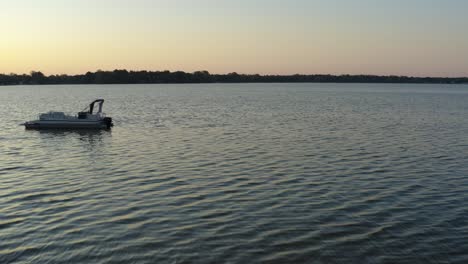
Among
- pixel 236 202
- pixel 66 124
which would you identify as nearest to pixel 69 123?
pixel 66 124

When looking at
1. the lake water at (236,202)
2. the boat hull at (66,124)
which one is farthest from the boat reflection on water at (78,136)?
the lake water at (236,202)

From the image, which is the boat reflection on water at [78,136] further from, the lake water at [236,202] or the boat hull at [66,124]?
the lake water at [236,202]

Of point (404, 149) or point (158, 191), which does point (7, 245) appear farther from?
point (404, 149)

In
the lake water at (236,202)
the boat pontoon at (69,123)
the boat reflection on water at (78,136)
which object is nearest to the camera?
the lake water at (236,202)

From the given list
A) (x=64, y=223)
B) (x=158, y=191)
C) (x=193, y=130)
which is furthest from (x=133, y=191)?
(x=193, y=130)

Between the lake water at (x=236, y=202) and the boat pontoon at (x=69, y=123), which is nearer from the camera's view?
the lake water at (x=236, y=202)

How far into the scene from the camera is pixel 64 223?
54.2 feet

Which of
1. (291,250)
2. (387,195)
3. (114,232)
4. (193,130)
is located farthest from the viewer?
(193,130)

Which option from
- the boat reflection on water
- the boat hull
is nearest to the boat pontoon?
the boat hull

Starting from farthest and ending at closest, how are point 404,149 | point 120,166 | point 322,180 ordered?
point 404,149, point 120,166, point 322,180

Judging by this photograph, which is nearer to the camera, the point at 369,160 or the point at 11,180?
the point at 11,180

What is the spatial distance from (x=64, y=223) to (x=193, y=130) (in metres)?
33.2

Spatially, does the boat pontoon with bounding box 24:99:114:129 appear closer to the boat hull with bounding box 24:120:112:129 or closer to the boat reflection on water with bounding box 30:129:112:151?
the boat hull with bounding box 24:120:112:129

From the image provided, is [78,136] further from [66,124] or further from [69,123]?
[66,124]
